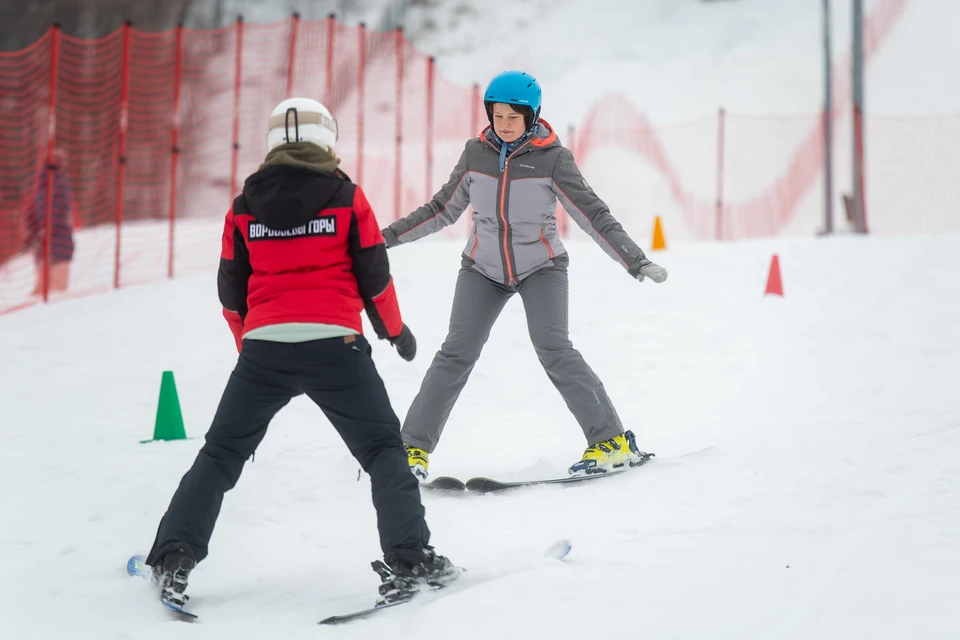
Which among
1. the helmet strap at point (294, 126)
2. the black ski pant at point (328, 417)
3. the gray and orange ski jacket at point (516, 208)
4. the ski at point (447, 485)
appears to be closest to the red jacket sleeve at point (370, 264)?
the black ski pant at point (328, 417)

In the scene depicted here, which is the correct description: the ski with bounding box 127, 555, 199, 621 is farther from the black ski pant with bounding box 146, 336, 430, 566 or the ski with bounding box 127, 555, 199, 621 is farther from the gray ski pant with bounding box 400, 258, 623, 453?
the gray ski pant with bounding box 400, 258, 623, 453

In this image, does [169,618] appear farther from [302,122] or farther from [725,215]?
[725,215]

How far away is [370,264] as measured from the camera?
9.23ft

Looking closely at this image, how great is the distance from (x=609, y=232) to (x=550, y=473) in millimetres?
1105

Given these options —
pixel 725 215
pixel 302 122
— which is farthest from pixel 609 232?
pixel 725 215

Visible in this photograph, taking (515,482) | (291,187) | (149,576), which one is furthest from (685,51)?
(149,576)

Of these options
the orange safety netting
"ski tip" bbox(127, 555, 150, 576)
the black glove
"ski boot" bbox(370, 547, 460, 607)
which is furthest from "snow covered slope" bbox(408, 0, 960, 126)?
"ski boot" bbox(370, 547, 460, 607)

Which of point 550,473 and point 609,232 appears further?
point 550,473

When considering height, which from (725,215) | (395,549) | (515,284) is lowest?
(395,549)

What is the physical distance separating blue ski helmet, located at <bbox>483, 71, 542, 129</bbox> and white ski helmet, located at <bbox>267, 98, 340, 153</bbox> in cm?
121

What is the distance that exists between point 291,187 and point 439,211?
1.50 metres

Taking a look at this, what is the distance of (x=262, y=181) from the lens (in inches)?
108

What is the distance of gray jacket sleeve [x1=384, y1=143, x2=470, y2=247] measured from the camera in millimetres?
4102

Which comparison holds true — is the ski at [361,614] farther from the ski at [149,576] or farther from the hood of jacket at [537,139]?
the hood of jacket at [537,139]
